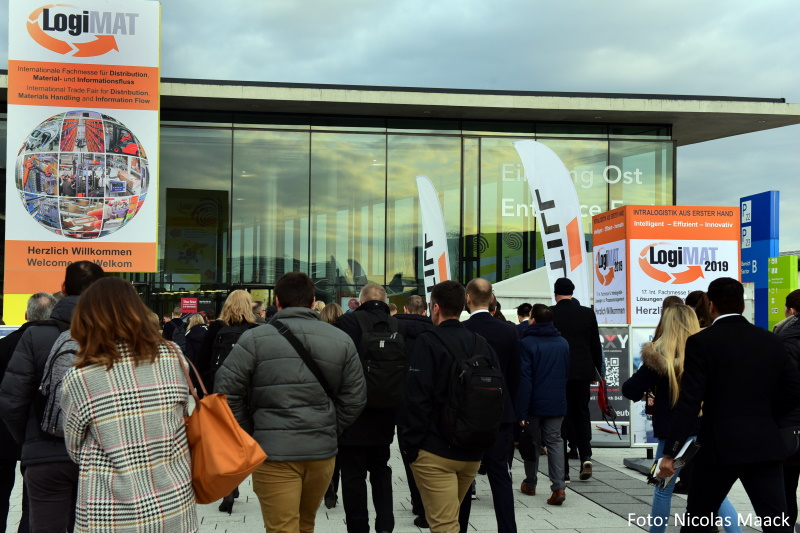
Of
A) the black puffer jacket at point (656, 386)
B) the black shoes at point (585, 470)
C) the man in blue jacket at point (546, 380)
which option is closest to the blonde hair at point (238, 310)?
the man in blue jacket at point (546, 380)

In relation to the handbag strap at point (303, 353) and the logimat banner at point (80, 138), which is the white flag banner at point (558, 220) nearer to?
the handbag strap at point (303, 353)

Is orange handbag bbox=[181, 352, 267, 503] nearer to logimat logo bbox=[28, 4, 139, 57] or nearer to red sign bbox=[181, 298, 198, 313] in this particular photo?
logimat logo bbox=[28, 4, 139, 57]

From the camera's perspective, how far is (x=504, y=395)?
5633mm

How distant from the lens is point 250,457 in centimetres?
333

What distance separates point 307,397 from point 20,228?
1427cm

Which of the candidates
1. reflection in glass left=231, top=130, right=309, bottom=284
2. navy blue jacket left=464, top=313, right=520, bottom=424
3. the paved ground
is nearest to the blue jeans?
the paved ground

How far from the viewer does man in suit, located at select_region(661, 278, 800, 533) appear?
4.31 m

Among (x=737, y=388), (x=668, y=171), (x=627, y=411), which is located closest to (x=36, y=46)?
(x=627, y=411)

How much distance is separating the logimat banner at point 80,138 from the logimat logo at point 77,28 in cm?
2

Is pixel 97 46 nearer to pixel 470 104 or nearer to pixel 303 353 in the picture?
pixel 470 104

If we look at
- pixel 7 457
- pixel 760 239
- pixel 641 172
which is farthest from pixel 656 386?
pixel 760 239

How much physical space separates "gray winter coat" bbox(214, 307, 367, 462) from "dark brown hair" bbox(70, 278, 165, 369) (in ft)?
3.34

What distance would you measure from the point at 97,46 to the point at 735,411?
1522 centimetres

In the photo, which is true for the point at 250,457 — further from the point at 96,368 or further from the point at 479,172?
the point at 479,172
